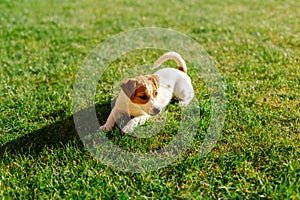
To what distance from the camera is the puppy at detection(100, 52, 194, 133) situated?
3389mm

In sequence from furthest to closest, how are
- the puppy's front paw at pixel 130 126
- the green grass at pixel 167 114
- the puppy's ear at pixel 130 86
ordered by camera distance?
the puppy's front paw at pixel 130 126, the puppy's ear at pixel 130 86, the green grass at pixel 167 114

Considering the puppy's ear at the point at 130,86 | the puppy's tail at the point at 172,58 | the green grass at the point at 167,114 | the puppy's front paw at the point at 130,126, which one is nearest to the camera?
the green grass at the point at 167,114

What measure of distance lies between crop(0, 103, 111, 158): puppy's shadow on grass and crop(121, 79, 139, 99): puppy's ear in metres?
0.59

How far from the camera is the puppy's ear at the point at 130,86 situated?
335cm

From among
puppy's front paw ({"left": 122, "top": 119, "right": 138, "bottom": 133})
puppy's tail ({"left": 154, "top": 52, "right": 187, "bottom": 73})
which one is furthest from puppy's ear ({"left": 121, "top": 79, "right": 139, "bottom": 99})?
puppy's tail ({"left": 154, "top": 52, "right": 187, "bottom": 73})

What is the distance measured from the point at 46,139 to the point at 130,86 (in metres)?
0.99

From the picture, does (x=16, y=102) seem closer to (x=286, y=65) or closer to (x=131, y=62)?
(x=131, y=62)

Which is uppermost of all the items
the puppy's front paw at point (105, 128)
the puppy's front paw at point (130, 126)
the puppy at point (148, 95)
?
the puppy at point (148, 95)

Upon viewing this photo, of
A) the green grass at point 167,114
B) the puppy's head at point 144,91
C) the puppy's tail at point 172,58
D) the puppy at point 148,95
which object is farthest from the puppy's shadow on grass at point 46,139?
the puppy's tail at point 172,58

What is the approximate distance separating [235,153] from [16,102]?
99.5 inches

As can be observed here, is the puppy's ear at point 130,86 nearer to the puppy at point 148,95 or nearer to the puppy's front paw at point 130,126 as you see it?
the puppy at point 148,95

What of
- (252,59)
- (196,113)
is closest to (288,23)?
(252,59)

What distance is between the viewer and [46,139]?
11.7ft

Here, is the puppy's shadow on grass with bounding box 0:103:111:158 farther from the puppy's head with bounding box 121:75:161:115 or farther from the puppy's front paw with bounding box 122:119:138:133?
the puppy's head with bounding box 121:75:161:115
